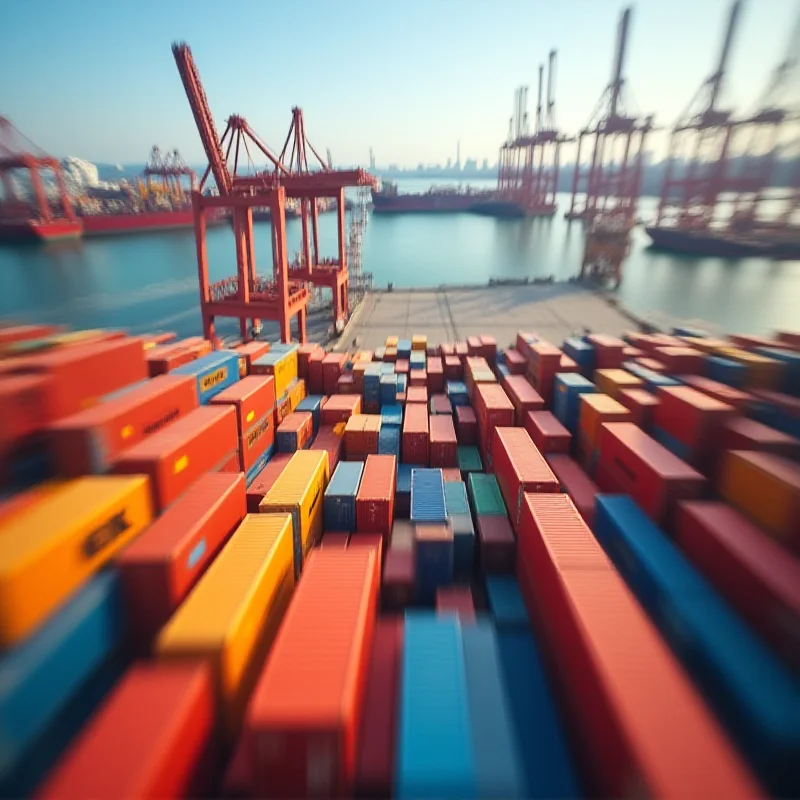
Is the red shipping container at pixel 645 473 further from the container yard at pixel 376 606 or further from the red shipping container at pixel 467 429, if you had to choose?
the red shipping container at pixel 467 429

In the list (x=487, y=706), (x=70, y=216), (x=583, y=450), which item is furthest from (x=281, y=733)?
(x=70, y=216)

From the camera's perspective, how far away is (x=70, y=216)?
3745 inches

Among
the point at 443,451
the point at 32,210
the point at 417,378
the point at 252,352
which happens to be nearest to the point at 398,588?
the point at 443,451

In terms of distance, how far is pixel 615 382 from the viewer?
1681cm

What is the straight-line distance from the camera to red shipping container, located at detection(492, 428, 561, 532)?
36.7ft

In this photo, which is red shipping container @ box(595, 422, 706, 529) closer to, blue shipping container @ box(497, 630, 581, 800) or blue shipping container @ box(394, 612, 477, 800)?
blue shipping container @ box(497, 630, 581, 800)

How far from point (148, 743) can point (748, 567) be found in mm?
9228

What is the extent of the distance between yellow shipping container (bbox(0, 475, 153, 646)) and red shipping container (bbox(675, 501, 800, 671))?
1075 cm

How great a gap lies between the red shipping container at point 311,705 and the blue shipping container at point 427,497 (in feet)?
14.0


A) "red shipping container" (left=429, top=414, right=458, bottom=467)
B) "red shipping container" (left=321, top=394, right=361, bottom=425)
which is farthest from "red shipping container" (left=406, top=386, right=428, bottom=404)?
"red shipping container" (left=429, top=414, right=458, bottom=467)

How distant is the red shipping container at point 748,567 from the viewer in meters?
6.69

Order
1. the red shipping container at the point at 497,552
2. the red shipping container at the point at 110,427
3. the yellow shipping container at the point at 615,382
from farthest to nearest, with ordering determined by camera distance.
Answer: the yellow shipping container at the point at 615,382, the red shipping container at the point at 497,552, the red shipping container at the point at 110,427

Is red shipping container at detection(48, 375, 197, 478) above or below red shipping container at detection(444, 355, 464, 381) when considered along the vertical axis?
above

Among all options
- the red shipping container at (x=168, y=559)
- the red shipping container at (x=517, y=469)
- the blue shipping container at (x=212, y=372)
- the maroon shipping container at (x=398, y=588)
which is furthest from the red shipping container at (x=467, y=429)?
the red shipping container at (x=168, y=559)
